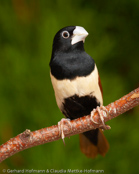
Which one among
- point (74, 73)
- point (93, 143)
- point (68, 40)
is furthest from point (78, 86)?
point (93, 143)

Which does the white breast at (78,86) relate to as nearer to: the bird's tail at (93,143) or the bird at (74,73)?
the bird at (74,73)

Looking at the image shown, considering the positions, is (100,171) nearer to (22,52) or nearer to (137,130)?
(137,130)

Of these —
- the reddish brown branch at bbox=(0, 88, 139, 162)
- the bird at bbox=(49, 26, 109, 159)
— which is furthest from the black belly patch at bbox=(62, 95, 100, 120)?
the reddish brown branch at bbox=(0, 88, 139, 162)

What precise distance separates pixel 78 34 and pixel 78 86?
0.18 meters

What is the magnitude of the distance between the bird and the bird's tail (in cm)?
19

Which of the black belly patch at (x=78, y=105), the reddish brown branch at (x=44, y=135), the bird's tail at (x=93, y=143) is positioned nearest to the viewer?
the reddish brown branch at (x=44, y=135)

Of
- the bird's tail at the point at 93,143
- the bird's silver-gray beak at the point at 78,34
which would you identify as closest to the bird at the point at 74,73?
the bird's silver-gray beak at the point at 78,34

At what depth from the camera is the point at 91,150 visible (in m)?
1.27

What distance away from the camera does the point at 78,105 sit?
112 cm

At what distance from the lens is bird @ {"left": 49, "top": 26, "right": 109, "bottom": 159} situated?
1.02m

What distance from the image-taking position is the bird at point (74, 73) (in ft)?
3.34

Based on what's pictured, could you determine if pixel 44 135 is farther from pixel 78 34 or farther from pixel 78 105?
pixel 78 34

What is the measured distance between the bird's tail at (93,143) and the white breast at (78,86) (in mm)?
260

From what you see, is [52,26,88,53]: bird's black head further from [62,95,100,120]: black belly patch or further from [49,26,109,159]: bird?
[62,95,100,120]: black belly patch
